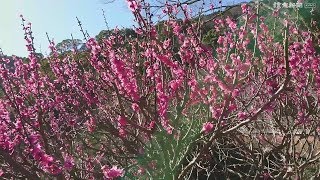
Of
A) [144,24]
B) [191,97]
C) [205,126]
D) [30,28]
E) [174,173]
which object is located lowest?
[174,173]

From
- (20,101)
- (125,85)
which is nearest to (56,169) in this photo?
(125,85)

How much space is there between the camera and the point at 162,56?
12.3 feet

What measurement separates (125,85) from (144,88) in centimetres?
49

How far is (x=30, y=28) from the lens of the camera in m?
5.25

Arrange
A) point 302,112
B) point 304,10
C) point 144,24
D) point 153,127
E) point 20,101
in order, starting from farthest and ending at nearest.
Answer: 1. point 304,10
2. point 302,112
3. point 20,101
4. point 153,127
5. point 144,24

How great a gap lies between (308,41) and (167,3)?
1.79 meters

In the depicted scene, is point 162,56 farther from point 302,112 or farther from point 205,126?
point 302,112

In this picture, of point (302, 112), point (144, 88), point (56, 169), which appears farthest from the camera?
point (302, 112)

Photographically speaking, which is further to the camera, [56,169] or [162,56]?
[162,56]

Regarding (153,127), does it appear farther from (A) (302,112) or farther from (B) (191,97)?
(A) (302,112)

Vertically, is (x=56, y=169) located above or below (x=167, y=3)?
below

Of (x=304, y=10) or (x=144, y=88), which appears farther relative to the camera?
(x=304, y=10)

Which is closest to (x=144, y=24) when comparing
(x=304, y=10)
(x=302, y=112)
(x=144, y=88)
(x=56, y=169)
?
(x=144, y=88)

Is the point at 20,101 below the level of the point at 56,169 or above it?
above
